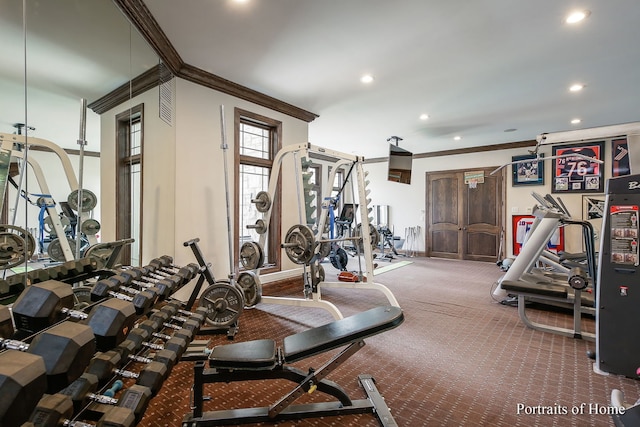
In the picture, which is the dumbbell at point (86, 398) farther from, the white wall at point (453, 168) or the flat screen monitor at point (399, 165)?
the white wall at point (453, 168)

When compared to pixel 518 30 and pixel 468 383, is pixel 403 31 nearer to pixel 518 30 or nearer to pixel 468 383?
pixel 518 30

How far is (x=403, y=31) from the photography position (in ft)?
9.15

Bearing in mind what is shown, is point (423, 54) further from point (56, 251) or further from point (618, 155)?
point (618, 155)

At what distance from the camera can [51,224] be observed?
80.3 inches

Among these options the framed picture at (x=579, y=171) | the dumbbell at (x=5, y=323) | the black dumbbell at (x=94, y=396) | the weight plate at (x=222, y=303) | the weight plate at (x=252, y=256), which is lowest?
the weight plate at (x=222, y=303)

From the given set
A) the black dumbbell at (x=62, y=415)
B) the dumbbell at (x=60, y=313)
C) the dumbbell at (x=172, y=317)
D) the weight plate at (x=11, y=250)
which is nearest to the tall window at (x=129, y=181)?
the weight plate at (x=11, y=250)

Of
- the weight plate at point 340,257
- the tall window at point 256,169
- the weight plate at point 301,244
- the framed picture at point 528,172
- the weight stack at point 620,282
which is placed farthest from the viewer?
the framed picture at point 528,172

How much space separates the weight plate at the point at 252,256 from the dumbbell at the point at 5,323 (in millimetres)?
2392

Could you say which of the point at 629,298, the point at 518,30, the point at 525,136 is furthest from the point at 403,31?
the point at 525,136

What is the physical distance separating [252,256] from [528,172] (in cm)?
657

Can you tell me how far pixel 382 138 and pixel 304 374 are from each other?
19.6ft

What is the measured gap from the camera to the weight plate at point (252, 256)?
3430 mm

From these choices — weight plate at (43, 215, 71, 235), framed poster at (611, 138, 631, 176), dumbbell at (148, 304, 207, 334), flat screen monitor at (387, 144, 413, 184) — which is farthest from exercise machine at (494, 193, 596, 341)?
weight plate at (43, 215, 71, 235)

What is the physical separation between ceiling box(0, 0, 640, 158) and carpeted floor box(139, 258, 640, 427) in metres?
2.03
